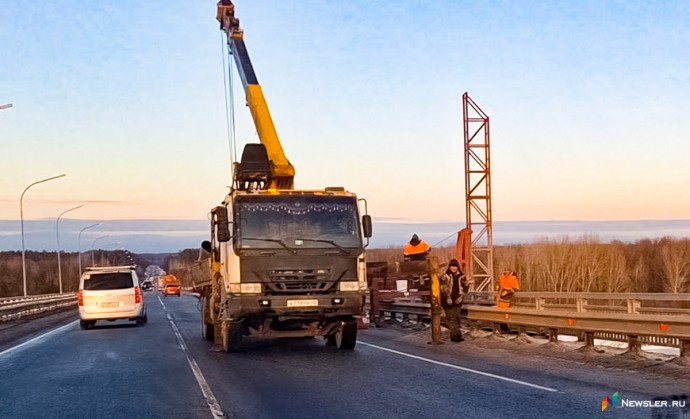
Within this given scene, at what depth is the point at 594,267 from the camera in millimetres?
79438

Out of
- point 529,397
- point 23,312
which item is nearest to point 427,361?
point 529,397

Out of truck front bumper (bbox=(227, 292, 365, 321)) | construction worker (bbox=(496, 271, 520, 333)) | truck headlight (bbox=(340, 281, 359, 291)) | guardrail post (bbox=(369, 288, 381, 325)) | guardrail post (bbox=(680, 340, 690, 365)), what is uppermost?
truck headlight (bbox=(340, 281, 359, 291))

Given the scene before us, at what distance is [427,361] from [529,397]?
4.45 metres

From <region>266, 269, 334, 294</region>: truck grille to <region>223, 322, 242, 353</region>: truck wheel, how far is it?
51.7 inches

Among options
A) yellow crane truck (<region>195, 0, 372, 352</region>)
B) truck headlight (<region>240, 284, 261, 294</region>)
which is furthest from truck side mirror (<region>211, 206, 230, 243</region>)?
truck headlight (<region>240, 284, 261, 294</region>)

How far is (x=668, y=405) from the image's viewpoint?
28.8 feet

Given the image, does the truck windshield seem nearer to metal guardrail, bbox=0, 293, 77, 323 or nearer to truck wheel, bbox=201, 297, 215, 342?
truck wheel, bbox=201, 297, 215, 342

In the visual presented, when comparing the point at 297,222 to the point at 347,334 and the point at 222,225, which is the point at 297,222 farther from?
the point at 347,334

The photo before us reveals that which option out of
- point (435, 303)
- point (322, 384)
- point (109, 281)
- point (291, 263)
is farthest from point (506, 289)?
point (109, 281)

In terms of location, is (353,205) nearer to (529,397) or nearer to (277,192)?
(277,192)

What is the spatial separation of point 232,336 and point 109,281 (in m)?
11.4

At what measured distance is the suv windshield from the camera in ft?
84.1

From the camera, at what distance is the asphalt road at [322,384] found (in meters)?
9.12

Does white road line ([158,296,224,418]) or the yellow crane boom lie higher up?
the yellow crane boom
